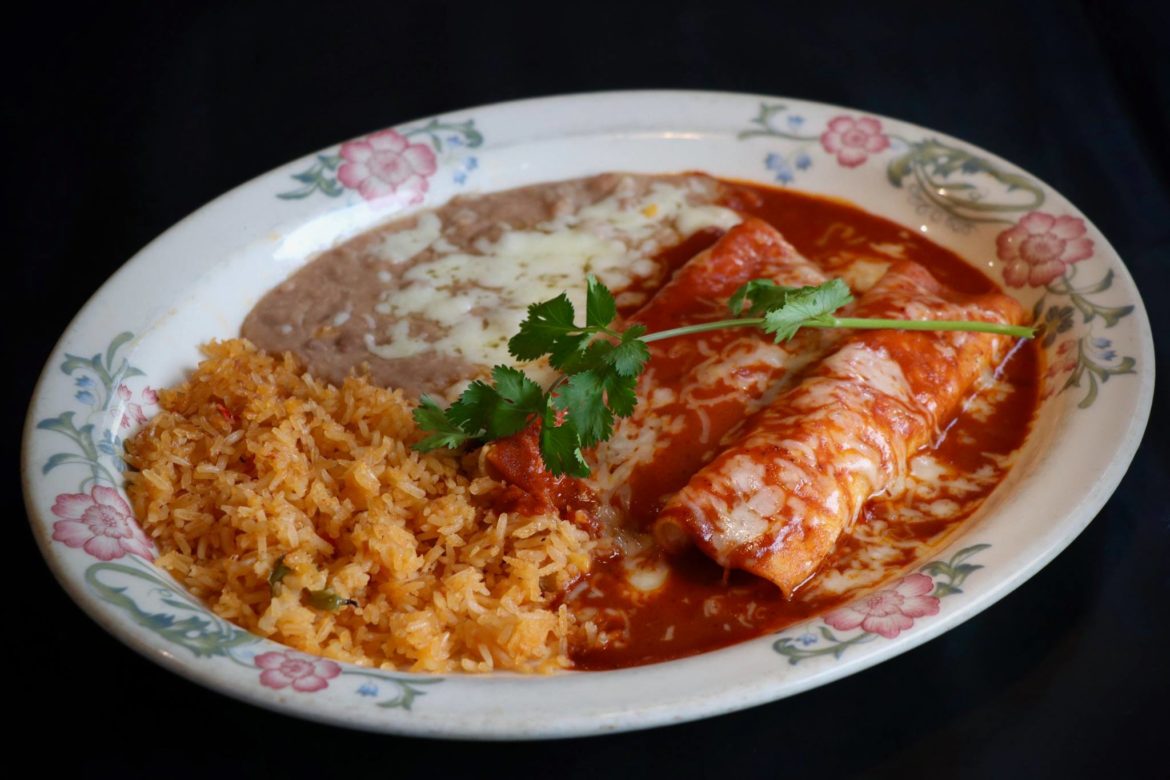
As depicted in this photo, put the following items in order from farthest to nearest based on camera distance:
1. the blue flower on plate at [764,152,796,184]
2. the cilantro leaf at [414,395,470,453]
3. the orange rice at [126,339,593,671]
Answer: the blue flower on plate at [764,152,796,184], the cilantro leaf at [414,395,470,453], the orange rice at [126,339,593,671]

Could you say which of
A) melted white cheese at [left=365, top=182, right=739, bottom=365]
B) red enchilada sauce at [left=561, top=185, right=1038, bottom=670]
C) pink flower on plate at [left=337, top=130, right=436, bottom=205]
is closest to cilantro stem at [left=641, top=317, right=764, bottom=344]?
red enchilada sauce at [left=561, top=185, right=1038, bottom=670]

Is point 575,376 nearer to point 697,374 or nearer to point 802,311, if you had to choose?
point 697,374

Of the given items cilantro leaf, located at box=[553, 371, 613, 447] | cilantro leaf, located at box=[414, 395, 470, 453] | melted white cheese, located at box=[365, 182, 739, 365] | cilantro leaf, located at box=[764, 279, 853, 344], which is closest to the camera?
cilantro leaf, located at box=[553, 371, 613, 447]

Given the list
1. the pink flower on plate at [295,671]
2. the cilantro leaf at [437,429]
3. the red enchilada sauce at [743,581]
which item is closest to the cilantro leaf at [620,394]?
the red enchilada sauce at [743,581]

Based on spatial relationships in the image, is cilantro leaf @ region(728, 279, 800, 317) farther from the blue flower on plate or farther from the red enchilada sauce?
the blue flower on plate

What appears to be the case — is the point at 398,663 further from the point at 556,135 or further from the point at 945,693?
the point at 556,135

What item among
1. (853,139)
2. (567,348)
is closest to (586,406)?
(567,348)
